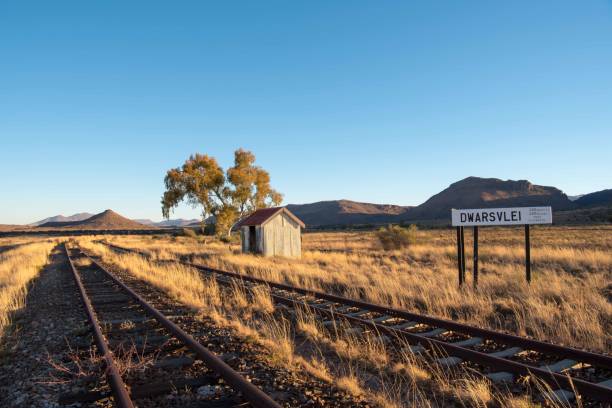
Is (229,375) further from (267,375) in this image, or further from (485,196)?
(485,196)

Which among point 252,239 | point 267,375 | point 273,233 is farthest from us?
point 252,239

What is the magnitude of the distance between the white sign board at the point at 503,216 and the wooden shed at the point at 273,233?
13.4 metres

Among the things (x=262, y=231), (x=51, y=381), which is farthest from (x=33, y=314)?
(x=262, y=231)

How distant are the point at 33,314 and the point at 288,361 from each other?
7154 millimetres

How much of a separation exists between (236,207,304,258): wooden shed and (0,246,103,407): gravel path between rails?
42.0ft

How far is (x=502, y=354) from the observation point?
5.88 m

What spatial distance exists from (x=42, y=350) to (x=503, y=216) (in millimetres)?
10876

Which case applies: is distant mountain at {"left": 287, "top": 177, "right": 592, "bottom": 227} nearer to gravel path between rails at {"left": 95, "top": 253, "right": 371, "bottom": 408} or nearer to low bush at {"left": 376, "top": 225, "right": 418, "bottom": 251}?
low bush at {"left": 376, "top": 225, "right": 418, "bottom": 251}

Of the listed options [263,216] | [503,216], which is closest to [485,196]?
[263,216]

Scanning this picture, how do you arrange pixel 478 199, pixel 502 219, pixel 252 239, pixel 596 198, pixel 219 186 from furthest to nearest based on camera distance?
pixel 478 199 < pixel 596 198 < pixel 219 186 < pixel 252 239 < pixel 502 219

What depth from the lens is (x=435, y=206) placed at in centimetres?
17650

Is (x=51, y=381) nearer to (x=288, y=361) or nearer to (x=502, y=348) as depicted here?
(x=288, y=361)

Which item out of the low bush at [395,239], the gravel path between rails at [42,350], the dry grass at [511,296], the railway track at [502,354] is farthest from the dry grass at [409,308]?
the low bush at [395,239]

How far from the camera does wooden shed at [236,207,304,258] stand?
2467 cm
